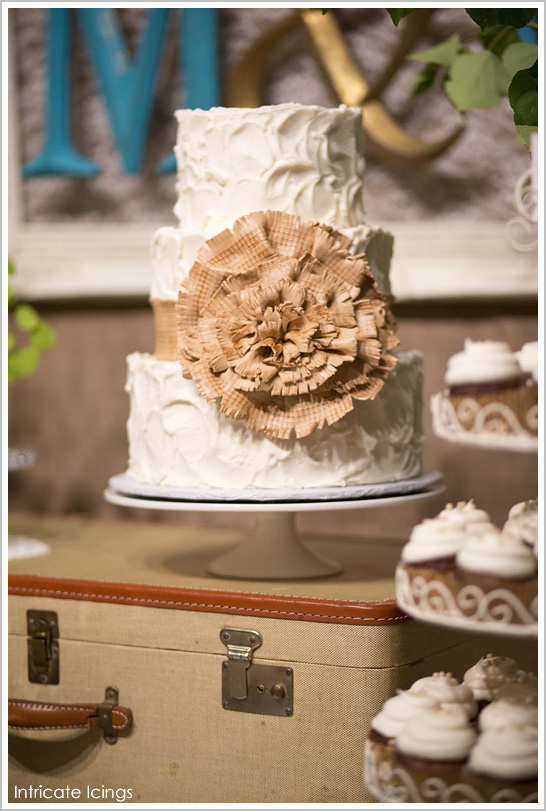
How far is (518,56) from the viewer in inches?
57.2

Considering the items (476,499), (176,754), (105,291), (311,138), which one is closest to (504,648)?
(476,499)

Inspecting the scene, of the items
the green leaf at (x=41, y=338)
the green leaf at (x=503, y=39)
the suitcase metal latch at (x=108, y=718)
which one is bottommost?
the suitcase metal latch at (x=108, y=718)

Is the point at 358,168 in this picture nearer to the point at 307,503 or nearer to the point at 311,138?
the point at 311,138

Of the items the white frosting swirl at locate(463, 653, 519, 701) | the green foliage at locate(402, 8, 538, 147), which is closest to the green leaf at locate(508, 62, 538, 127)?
the green foliage at locate(402, 8, 538, 147)

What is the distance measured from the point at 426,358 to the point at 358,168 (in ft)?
1.89

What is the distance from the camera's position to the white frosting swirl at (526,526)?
3.30 ft

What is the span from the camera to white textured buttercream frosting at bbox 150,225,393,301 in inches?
58.0

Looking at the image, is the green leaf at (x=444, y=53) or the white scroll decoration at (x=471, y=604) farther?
the green leaf at (x=444, y=53)

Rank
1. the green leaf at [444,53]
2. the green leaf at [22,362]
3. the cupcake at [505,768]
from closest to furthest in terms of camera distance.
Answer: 1. the cupcake at [505,768]
2. the green leaf at [444,53]
3. the green leaf at [22,362]

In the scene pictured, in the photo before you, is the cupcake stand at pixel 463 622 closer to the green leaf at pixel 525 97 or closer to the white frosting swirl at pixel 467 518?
the white frosting swirl at pixel 467 518

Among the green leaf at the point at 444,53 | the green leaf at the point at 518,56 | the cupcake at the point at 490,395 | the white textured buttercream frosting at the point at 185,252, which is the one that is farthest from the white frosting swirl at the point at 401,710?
the green leaf at the point at 444,53

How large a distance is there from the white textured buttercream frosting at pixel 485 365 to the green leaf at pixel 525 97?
0.29 metres

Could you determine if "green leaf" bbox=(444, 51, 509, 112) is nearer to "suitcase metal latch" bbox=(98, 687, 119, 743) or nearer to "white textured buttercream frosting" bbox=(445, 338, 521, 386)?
"white textured buttercream frosting" bbox=(445, 338, 521, 386)

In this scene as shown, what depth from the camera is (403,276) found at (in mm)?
1989
